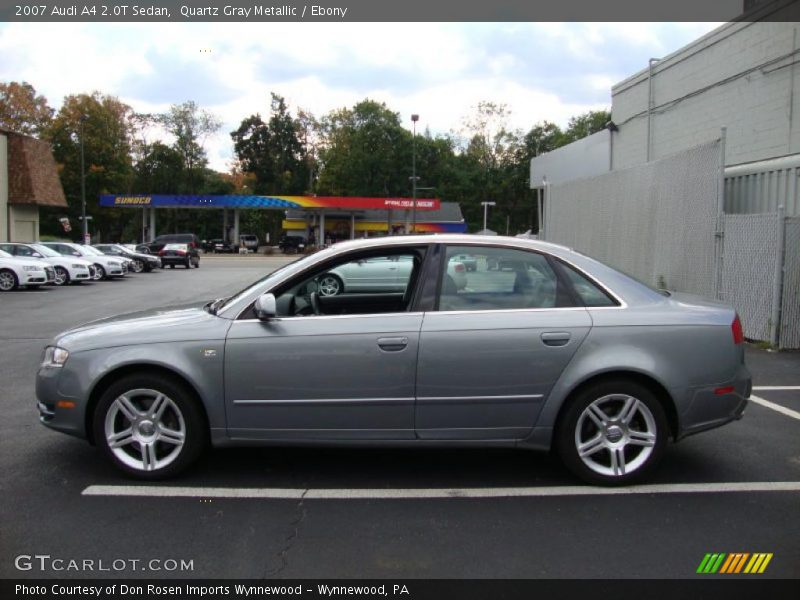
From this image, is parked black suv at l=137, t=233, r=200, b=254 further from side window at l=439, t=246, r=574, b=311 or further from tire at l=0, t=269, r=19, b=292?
side window at l=439, t=246, r=574, b=311

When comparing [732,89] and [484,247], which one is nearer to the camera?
[484,247]

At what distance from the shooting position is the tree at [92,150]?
6594 centimetres

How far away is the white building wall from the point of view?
1105 centimetres

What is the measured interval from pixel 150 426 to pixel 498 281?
2.49 meters

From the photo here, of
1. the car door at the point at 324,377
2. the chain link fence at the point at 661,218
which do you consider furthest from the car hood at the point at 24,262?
the car door at the point at 324,377

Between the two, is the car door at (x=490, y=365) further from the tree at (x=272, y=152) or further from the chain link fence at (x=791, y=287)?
the tree at (x=272, y=152)

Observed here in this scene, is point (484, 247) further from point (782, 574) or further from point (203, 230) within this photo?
point (203, 230)

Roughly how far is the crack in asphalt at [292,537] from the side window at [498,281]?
1500 millimetres

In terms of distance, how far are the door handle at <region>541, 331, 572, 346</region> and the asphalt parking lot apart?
0.96 meters

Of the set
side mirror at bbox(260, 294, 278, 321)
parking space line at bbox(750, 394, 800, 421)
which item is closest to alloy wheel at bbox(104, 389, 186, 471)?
side mirror at bbox(260, 294, 278, 321)

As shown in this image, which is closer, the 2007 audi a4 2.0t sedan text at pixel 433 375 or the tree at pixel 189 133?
the 2007 audi a4 2.0t sedan text at pixel 433 375

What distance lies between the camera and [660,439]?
4.29 metres
